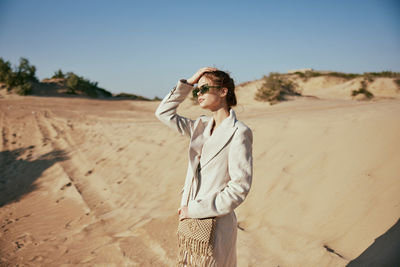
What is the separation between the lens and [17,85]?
21250mm

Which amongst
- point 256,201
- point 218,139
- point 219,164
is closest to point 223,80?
point 218,139

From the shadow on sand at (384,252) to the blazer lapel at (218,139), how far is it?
1.93 metres

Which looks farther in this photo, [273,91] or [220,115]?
[273,91]

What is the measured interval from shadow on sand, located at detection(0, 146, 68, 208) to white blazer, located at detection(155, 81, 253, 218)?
18.3 feet

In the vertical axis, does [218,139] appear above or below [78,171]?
above

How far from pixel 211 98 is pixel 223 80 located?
0.14 m

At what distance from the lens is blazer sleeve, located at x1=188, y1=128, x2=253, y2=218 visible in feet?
5.13

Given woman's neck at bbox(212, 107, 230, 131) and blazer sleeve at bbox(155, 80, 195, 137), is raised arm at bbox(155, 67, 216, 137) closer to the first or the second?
blazer sleeve at bbox(155, 80, 195, 137)

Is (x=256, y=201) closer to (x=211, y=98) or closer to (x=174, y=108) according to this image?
(x=174, y=108)

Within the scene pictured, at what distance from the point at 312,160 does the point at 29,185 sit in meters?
6.20

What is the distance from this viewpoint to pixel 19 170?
7.44m

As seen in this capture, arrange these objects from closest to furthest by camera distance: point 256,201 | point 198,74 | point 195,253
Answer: point 195,253 → point 198,74 → point 256,201

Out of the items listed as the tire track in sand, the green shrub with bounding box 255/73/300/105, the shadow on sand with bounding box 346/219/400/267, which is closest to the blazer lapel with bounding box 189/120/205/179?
the shadow on sand with bounding box 346/219/400/267

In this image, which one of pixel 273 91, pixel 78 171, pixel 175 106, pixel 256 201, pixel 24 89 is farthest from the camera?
pixel 24 89
